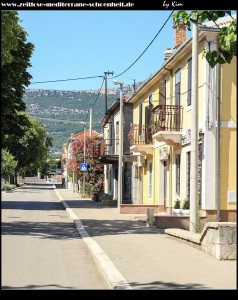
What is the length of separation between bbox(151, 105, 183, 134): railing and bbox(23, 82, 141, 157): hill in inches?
130

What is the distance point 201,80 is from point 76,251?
7.60m

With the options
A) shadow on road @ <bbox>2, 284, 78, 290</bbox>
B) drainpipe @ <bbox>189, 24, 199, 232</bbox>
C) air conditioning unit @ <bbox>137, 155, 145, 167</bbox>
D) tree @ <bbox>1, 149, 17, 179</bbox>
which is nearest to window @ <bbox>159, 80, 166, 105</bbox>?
air conditioning unit @ <bbox>137, 155, 145, 167</bbox>

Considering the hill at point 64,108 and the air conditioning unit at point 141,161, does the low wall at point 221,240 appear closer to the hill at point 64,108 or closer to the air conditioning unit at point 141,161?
the hill at point 64,108

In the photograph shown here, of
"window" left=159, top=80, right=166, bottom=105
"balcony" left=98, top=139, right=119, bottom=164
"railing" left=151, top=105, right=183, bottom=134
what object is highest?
"window" left=159, top=80, right=166, bottom=105

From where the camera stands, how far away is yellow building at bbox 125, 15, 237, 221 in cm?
1669

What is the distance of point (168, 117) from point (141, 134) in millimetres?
6610

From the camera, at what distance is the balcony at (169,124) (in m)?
19.9

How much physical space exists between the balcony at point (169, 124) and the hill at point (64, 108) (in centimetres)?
336

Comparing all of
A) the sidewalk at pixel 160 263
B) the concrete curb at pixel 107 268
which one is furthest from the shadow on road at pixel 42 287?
the sidewalk at pixel 160 263

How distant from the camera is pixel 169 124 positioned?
2078 centimetres

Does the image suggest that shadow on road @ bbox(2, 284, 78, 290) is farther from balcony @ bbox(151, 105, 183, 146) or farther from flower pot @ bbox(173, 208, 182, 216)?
balcony @ bbox(151, 105, 183, 146)

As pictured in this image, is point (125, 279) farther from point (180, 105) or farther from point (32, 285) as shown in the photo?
point (180, 105)

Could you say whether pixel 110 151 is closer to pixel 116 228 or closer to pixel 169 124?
pixel 169 124
